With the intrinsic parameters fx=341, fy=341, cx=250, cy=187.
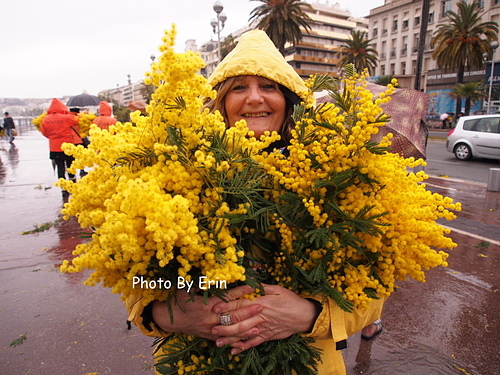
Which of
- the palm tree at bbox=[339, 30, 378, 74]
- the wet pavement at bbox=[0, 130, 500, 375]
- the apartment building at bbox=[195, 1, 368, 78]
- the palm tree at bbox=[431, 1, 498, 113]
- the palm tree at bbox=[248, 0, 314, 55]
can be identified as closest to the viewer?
the wet pavement at bbox=[0, 130, 500, 375]

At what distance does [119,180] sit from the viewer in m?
1.04

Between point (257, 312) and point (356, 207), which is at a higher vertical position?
point (356, 207)

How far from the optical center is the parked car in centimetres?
1155

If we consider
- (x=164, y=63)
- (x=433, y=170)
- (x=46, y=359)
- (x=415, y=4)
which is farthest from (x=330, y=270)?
(x=415, y=4)

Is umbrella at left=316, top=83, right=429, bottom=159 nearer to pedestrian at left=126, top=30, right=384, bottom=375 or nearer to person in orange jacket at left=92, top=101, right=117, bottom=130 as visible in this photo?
pedestrian at left=126, top=30, right=384, bottom=375

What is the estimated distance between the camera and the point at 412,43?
146ft

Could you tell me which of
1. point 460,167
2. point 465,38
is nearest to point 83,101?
point 460,167

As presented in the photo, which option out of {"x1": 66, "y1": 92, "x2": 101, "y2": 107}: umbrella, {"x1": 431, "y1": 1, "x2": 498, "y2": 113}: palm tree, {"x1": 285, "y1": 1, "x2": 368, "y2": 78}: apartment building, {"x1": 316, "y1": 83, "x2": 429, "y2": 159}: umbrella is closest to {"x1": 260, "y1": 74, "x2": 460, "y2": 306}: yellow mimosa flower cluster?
{"x1": 316, "y1": 83, "x2": 429, "y2": 159}: umbrella

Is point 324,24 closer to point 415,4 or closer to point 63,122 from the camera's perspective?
point 415,4

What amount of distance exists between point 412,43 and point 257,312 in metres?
51.9

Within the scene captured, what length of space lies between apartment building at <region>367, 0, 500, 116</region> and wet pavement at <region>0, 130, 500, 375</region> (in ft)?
126

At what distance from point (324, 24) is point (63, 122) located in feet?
260

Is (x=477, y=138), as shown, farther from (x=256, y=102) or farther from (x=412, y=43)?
(x=412, y=43)

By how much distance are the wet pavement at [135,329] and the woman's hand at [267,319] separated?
1.73m
